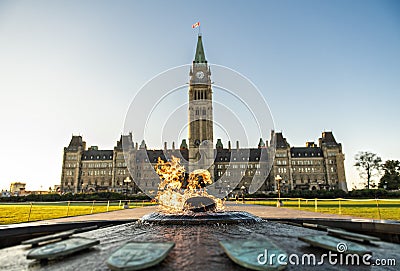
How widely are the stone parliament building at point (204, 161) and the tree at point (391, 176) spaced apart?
65.1 feet

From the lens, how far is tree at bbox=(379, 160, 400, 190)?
5938 cm

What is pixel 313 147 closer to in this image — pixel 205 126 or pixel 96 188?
pixel 205 126

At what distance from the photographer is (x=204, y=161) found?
80.7 metres

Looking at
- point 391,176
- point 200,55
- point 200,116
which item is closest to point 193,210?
point 391,176

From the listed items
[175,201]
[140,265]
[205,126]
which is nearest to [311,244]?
[140,265]

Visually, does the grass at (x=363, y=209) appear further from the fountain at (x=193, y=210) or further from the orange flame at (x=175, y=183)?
the fountain at (x=193, y=210)

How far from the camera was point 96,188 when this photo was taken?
8531 cm

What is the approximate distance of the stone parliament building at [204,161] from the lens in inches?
3233

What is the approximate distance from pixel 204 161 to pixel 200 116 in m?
14.6

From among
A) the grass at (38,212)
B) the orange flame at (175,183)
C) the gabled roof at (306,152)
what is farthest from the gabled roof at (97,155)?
the orange flame at (175,183)

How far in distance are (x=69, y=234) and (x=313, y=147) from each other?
99.1 m

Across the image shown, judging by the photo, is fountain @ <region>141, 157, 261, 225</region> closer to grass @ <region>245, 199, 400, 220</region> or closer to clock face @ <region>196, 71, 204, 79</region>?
grass @ <region>245, 199, 400, 220</region>

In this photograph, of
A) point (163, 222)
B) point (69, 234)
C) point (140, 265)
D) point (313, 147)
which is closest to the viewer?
point (140, 265)
